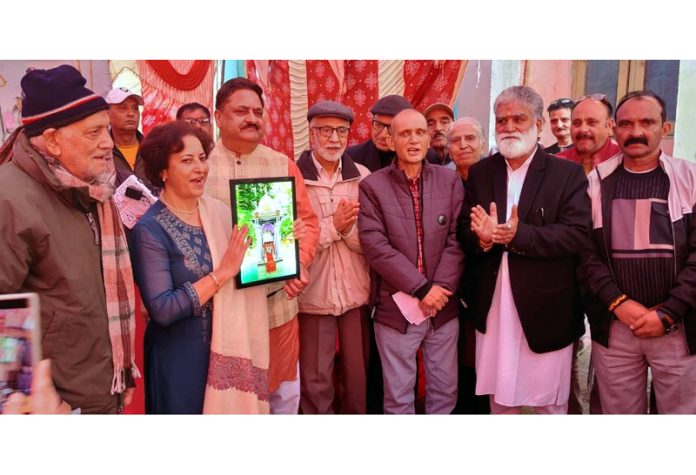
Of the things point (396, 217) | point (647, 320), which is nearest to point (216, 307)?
point (396, 217)

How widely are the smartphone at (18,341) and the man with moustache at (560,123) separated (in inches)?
125

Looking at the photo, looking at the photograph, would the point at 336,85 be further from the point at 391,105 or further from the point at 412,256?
the point at 412,256

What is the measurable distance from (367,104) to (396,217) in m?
0.96

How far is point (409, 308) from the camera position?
3.34 meters

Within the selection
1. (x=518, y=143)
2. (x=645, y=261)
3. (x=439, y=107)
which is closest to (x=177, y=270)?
(x=518, y=143)

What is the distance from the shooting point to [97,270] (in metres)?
2.70

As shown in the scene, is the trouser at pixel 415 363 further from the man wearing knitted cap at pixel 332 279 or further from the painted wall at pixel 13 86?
the painted wall at pixel 13 86

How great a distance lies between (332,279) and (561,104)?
185 centimetres

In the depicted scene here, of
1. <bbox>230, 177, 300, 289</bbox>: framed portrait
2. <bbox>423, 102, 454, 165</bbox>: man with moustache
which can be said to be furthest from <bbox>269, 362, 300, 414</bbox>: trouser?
<bbox>423, 102, 454, 165</bbox>: man with moustache

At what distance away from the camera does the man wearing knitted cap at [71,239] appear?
8.10 feet

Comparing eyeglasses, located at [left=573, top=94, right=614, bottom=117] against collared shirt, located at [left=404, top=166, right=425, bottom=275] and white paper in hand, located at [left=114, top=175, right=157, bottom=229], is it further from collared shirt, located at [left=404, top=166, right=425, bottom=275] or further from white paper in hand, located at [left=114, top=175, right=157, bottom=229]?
white paper in hand, located at [left=114, top=175, right=157, bottom=229]

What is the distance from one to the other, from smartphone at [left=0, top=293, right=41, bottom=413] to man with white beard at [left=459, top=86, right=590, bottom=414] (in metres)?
2.31

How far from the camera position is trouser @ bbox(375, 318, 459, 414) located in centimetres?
340

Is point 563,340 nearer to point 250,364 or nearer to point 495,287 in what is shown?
point 495,287
